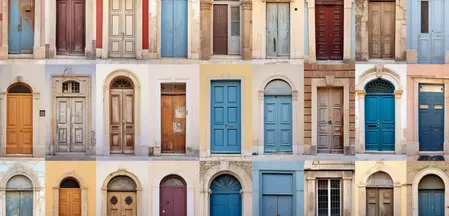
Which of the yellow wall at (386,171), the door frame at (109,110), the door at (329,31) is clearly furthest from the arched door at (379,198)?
the door frame at (109,110)

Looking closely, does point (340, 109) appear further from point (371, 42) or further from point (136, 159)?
point (136, 159)

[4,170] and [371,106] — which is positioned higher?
[371,106]

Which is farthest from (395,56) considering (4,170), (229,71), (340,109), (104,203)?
(4,170)

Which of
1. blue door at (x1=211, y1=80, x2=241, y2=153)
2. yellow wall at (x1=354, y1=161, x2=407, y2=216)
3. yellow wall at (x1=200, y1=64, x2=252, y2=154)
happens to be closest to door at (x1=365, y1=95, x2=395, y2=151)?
yellow wall at (x1=354, y1=161, x2=407, y2=216)

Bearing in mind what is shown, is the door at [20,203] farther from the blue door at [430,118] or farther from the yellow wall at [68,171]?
the blue door at [430,118]

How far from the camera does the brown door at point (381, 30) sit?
21.5 meters

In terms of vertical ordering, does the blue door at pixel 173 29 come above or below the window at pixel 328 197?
above

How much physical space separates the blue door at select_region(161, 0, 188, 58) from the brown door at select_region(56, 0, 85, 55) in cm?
256

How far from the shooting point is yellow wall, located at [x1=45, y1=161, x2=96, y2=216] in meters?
20.9

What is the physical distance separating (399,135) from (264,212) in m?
4.86

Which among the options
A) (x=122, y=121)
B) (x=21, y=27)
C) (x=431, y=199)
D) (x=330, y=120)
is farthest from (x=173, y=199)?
(x=431, y=199)

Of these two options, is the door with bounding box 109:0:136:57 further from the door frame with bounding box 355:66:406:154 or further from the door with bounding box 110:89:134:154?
the door frame with bounding box 355:66:406:154

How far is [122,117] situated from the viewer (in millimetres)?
21266

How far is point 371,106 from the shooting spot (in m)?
21.3
